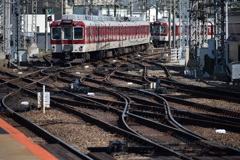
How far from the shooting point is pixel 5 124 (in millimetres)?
11742

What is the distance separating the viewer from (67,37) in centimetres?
3194

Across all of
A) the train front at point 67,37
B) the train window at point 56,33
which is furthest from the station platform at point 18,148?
the train window at point 56,33

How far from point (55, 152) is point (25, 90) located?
10.3m

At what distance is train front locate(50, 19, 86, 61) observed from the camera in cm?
3145

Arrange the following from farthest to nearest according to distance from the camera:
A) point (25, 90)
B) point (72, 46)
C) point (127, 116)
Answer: point (72, 46) → point (25, 90) → point (127, 116)

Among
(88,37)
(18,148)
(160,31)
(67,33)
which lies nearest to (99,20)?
(88,37)

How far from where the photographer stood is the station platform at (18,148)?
325 inches

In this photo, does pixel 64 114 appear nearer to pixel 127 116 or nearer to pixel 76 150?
pixel 127 116

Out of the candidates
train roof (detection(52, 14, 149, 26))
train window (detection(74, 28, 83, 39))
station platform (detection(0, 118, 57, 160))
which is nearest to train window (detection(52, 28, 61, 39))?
train roof (detection(52, 14, 149, 26))

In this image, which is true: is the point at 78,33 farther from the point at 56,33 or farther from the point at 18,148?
the point at 18,148

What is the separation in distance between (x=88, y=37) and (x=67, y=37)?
1.31 meters

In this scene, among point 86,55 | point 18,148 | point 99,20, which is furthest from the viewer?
point 99,20

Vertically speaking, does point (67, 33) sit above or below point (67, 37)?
above

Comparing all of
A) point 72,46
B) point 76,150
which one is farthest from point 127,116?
point 72,46
